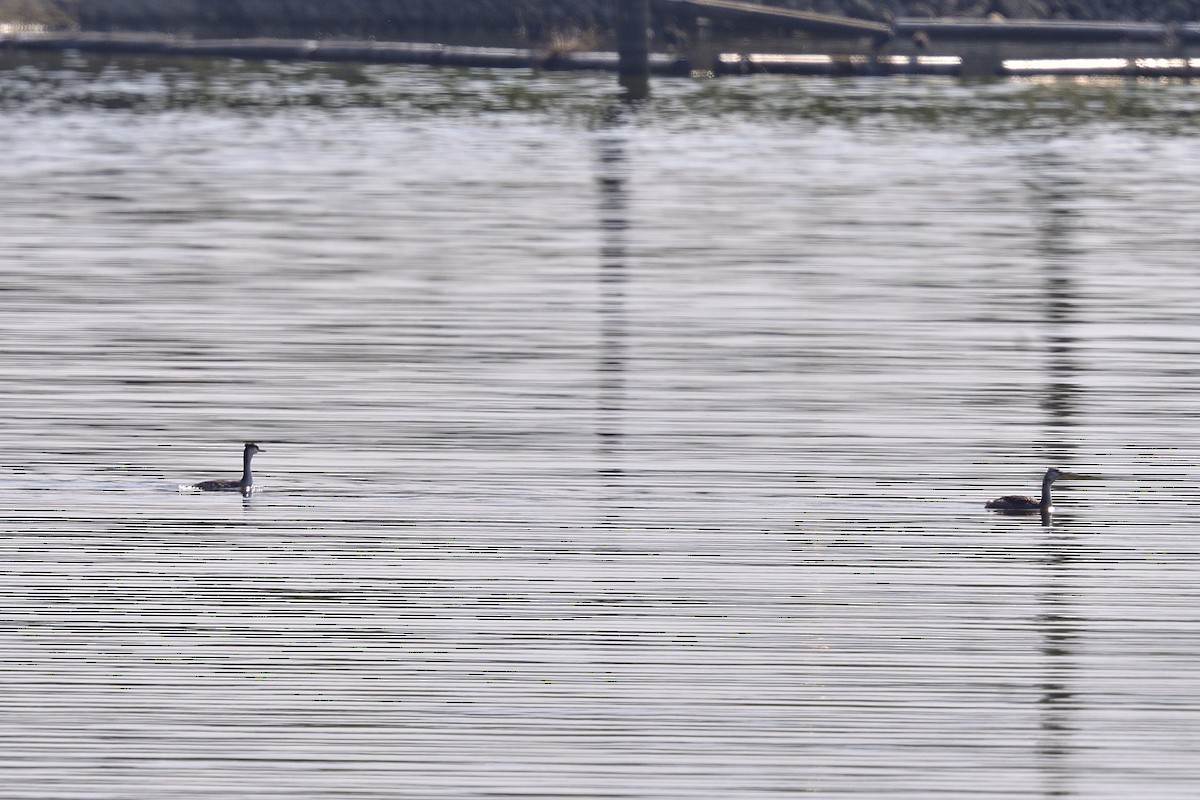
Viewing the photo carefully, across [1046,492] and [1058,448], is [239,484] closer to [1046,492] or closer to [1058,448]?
[1046,492]

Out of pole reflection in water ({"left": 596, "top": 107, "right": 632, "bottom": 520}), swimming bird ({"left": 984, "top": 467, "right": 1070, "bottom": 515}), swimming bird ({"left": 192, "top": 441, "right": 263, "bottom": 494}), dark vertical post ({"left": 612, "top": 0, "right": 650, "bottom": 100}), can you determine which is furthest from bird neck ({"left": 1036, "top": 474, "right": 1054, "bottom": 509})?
dark vertical post ({"left": 612, "top": 0, "right": 650, "bottom": 100})

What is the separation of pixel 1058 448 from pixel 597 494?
3.09 m

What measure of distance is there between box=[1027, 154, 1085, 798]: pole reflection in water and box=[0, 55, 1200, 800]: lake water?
0.13ft

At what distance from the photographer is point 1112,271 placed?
23516mm

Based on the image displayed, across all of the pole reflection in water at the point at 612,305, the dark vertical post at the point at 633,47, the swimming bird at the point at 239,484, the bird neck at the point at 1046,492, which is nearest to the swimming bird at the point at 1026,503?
the bird neck at the point at 1046,492

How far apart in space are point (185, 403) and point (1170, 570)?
690 centimetres

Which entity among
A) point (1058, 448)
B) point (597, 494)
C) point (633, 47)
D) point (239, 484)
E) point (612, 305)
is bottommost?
point (633, 47)

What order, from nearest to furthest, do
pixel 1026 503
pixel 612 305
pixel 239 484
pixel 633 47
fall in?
pixel 1026 503, pixel 239 484, pixel 612 305, pixel 633 47

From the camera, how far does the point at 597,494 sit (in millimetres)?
13484

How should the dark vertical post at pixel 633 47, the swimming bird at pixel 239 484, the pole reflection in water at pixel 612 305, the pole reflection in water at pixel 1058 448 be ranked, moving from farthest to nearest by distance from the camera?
the dark vertical post at pixel 633 47 → the pole reflection in water at pixel 612 305 → the swimming bird at pixel 239 484 → the pole reflection in water at pixel 1058 448

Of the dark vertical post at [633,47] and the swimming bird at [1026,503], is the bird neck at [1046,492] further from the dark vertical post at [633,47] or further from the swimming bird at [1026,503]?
the dark vertical post at [633,47]

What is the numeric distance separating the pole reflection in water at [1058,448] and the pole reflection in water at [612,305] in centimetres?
253

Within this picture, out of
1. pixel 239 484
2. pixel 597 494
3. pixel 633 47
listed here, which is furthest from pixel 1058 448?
pixel 633 47

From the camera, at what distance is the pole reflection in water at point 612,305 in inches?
581
